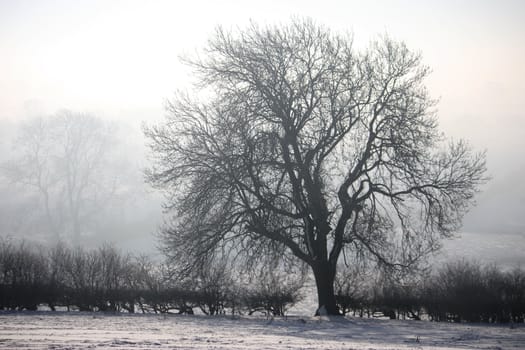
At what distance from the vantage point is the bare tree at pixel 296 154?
741 inches

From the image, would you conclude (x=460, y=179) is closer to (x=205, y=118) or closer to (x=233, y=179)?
(x=233, y=179)

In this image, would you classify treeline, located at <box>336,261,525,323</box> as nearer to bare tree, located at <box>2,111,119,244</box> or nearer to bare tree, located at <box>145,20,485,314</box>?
bare tree, located at <box>145,20,485,314</box>

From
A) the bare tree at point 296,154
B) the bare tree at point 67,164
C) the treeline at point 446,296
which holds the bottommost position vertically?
the treeline at point 446,296

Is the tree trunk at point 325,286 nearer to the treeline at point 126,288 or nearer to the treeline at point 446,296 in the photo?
the treeline at point 446,296

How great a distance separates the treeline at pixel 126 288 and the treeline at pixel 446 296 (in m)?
2.49

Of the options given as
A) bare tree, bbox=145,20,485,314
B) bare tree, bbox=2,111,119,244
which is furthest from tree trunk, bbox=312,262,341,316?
bare tree, bbox=2,111,119,244

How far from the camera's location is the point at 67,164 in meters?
52.9

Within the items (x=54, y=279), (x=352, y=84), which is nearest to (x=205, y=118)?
(x=352, y=84)

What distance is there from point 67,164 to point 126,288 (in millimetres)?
35227

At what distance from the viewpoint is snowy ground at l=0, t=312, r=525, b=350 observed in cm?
901

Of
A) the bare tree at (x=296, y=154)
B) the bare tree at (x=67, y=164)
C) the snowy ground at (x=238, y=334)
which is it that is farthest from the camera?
the bare tree at (x=67, y=164)

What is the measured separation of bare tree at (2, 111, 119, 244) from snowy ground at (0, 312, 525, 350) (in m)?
37.4

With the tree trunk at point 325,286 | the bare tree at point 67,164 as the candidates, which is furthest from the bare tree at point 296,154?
the bare tree at point 67,164

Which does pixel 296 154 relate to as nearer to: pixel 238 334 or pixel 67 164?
pixel 238 334
